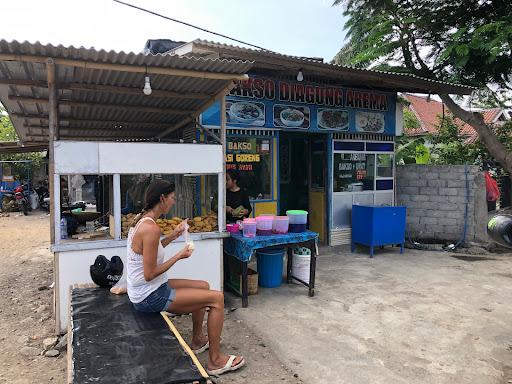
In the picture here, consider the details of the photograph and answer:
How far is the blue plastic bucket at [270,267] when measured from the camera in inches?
228

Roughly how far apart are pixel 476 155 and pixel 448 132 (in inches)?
41.9

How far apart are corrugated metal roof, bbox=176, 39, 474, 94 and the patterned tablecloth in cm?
256

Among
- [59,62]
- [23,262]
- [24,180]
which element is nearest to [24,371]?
[59,62]

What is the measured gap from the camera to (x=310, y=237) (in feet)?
17.9

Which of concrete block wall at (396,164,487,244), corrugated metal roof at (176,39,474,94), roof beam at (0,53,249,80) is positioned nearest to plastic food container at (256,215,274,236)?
roof beam at (0,53,249,80)

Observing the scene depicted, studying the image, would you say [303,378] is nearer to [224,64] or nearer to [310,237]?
[310,237]

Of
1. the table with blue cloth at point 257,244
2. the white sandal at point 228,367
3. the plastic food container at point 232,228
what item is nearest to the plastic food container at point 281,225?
the table with blue cloth at point 257,244

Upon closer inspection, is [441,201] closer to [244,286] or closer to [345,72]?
[345,72]

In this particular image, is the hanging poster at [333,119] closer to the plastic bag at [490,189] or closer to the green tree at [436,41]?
the green tree at [436,41]

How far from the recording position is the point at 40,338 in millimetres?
4398

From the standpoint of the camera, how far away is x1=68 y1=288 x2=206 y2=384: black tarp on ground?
2389 mm

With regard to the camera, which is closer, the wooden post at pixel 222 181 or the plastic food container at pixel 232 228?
the wooden post at pixel 222 181

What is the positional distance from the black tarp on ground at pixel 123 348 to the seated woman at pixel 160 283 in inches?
6.2

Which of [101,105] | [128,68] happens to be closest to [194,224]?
[128,68]
